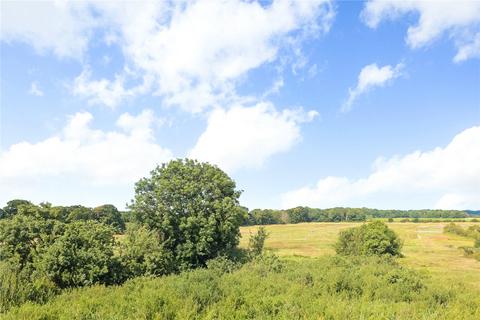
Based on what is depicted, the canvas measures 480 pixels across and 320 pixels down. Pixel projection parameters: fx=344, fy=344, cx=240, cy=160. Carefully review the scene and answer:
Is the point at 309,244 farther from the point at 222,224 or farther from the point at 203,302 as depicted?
the point at 203,302

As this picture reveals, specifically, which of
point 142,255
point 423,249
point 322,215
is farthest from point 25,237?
point 322,215

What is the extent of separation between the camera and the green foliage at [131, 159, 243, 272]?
113 feet

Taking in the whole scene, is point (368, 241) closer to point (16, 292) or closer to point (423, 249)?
point (423, 249)

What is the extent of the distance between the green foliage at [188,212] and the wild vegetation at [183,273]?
0.36ft

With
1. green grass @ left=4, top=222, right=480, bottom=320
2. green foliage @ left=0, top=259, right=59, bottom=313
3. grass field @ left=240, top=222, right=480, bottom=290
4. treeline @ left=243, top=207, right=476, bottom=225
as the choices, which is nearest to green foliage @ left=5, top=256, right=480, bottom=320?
green grass @ left=4, top=222, right=480, bottom=320

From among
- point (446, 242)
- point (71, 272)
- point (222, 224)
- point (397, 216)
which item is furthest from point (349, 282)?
point (397, 216)

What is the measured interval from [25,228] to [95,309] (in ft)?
57.1

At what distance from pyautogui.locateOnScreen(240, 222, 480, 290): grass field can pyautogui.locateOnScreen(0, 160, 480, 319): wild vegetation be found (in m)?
11.2

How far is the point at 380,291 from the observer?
68.7 feet

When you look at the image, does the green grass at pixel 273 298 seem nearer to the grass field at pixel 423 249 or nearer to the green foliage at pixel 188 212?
the green foliage at pixel 188 212

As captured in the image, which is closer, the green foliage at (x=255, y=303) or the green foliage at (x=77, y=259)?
the green foliage at (x=255, y=303)

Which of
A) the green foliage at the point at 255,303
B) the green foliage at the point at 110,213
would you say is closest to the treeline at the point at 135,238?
the green foliage at the point at 255,303

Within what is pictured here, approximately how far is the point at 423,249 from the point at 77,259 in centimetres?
6913

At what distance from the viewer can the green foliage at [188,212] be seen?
34.4m
